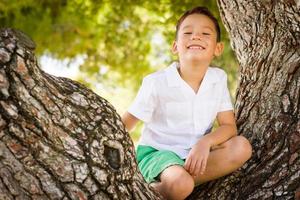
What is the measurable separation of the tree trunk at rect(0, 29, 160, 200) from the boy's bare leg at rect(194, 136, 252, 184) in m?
0.52

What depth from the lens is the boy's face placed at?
2.84 meters

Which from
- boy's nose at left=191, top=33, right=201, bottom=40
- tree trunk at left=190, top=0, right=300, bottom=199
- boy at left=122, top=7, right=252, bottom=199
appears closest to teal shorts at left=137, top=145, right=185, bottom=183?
boy at left=122, top=7, right=252, bottom=199

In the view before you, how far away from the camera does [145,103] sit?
279 cm

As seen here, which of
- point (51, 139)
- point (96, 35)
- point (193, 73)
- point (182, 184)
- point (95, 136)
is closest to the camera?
point (51, 139)

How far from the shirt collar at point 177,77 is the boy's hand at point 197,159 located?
14.8 inches

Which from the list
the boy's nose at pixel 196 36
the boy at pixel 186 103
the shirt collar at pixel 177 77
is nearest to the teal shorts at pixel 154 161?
the boy at pixel 186 103

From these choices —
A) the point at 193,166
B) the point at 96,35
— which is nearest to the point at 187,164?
the point at 193,166

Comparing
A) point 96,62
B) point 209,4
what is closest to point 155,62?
point 96,62

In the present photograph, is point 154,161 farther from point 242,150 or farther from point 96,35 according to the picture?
point 96,35

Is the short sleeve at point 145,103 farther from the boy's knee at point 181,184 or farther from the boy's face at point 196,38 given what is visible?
the boy's knee at point 181,184

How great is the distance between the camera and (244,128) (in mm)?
2820

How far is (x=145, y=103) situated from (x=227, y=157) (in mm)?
456

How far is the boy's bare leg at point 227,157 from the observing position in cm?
255

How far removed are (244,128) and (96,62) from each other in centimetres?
616
